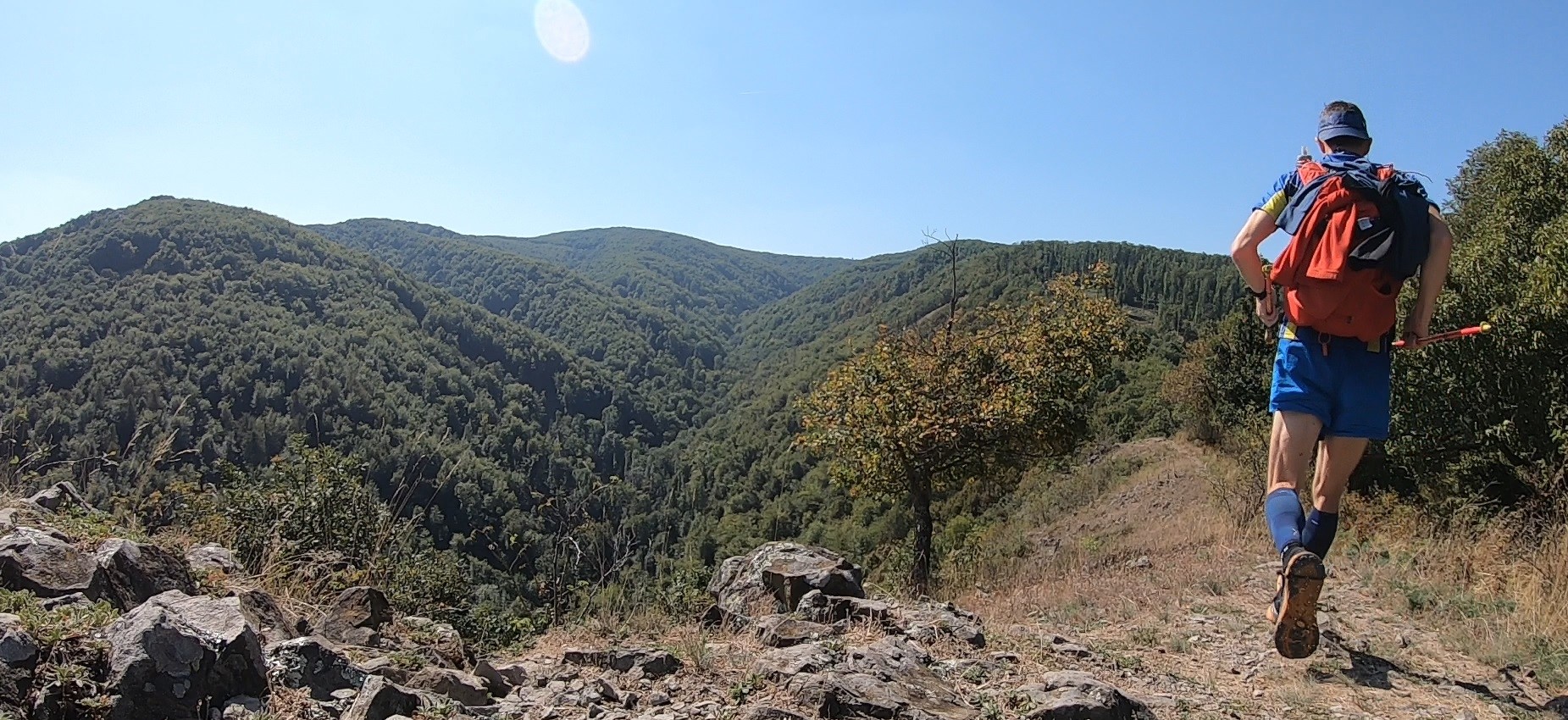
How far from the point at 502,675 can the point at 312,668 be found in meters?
0.72

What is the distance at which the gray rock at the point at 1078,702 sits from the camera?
285 cm

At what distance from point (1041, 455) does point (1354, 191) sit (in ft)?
31.0

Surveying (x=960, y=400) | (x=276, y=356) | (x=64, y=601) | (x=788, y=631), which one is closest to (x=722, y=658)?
(x=788, y=631)

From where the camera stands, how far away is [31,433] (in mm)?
4781

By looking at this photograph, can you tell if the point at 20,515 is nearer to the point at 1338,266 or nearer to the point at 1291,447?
the point at 1291,447

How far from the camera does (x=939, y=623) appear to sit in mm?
4156

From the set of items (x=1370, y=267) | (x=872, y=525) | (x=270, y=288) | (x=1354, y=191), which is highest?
(x=270, y=288)

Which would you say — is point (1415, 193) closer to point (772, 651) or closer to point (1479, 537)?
point (772, 651)

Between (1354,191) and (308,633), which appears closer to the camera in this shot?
(1354,191)

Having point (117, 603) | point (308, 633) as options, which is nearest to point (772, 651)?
point (308, 633)

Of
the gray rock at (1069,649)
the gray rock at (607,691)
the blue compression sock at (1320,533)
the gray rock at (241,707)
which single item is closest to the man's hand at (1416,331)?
the blue compression sock at (1320,533)

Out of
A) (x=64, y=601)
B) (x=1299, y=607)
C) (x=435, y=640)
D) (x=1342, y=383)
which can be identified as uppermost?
(x=1342, y=383)

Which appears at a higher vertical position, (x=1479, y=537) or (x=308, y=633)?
(x=1479, y=537)

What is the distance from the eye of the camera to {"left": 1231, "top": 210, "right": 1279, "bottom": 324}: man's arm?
10.3ft
